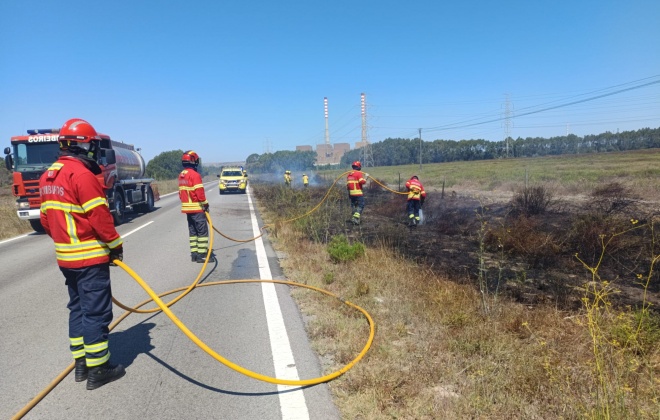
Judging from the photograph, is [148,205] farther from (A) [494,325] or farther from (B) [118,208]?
(A) [494,325]

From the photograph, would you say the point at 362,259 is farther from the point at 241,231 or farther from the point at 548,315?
the point at 241,231

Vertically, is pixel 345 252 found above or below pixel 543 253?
above

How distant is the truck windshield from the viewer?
39.8ft

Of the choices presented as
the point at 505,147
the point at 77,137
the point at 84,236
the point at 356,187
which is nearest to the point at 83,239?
the point at 84,236

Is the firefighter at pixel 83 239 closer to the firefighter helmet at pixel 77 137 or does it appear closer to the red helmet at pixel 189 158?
the firefighter helmet at pixel 77 137

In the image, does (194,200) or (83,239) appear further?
(194,200)

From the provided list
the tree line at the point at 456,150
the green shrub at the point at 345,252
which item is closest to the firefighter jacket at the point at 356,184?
the green shrub at the point at 345,252

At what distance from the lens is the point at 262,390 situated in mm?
3250

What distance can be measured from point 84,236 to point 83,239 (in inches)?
1.0

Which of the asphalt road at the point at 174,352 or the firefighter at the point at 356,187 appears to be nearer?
the asphalt road at the point at 174,352

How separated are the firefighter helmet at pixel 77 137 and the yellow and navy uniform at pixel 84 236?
12 centimetres

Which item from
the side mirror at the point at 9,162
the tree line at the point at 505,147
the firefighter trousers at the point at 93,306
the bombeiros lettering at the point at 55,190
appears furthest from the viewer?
the tree line at the point at 505,147

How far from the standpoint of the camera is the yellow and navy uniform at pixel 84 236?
3.21m

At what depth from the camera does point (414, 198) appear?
11211 mm
